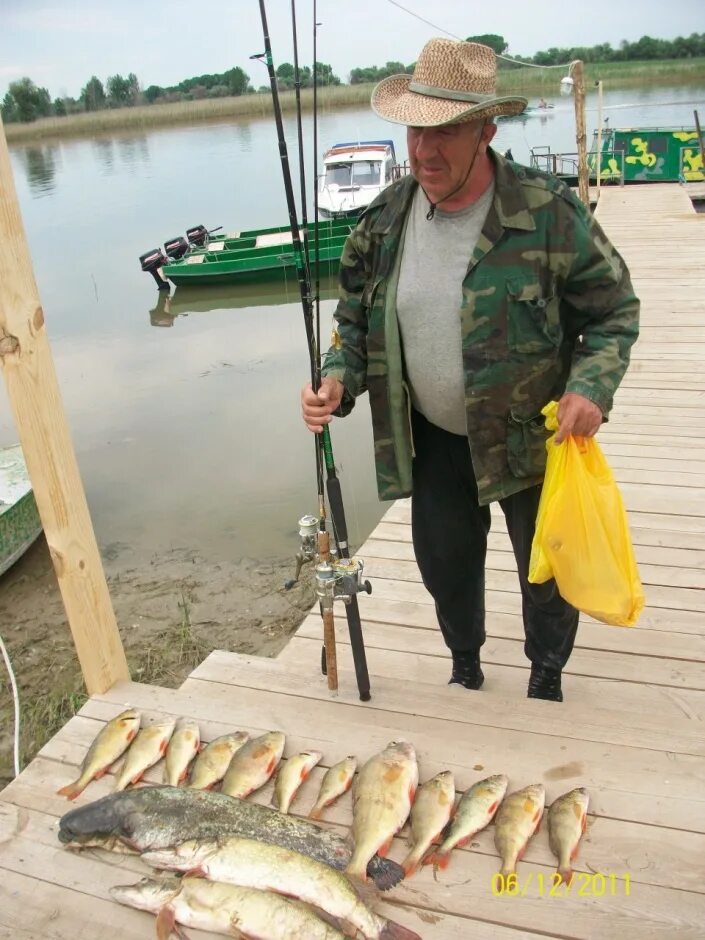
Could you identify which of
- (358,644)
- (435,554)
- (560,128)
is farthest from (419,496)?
(560,128)

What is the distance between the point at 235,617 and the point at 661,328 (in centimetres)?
426

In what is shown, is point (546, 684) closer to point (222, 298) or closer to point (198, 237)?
point (222, 298)

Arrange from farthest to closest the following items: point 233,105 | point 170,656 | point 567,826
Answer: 1. point 233,105
2. point 170,656
3. point 567,826

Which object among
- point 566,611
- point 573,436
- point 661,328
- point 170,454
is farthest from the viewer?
point 170,454

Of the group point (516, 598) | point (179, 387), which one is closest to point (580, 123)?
point (179, 387)

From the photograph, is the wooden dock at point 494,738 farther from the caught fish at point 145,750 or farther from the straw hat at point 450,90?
the straw hat at point 450,90

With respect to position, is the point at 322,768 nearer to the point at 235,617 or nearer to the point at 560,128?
the point at 235,617

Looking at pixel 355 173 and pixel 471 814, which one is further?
pixel 355 173

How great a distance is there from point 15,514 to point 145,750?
12.9ft

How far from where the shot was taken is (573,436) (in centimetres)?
201

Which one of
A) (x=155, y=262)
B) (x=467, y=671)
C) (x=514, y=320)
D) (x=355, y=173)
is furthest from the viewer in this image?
(x=355, y=173)

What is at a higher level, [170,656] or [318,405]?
[318,405]

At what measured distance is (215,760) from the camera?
2127mm

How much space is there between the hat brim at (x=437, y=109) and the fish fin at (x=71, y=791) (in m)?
1.90
